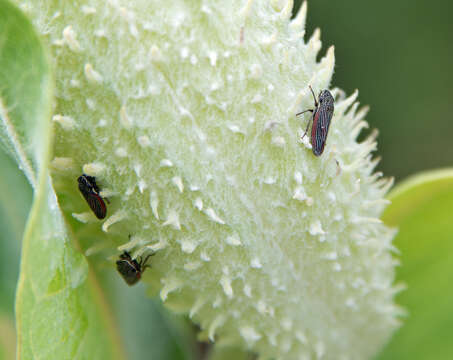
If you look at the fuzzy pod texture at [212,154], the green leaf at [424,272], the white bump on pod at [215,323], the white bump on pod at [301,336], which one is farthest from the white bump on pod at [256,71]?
the green leaf at [424,272]

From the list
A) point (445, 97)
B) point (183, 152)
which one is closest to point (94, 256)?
point (183, 152)

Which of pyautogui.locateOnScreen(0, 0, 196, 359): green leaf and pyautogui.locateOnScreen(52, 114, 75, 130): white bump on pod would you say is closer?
pyautogui.locateOnScreen(0, 0, 196, 359): green leaf

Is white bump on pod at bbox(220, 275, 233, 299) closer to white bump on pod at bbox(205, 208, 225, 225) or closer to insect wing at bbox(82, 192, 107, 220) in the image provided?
white bump on pod at bbox(205, 208, 225, 225)

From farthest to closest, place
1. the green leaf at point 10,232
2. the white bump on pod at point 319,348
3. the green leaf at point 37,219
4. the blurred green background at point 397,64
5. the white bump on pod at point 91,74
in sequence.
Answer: the blurred green background at point 397,64, the green leaf at point 10,232, the white bump on pod at point 319,348, the white bump on pod at point 91,74, the green leaf at point 37,219

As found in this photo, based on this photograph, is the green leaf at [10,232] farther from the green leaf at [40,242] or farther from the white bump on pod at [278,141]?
the white bump on pod at [278,141]

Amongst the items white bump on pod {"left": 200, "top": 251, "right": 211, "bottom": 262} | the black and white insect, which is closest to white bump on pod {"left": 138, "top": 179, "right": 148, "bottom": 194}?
white bump on pod {"left": 200, "top": 251, "right": 211, "bottom": 262}

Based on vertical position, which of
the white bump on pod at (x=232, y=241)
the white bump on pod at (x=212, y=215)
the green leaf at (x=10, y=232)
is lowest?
the green leaf at (x=10, y=232)

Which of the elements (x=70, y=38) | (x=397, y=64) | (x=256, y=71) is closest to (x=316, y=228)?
(x=256, y=71)

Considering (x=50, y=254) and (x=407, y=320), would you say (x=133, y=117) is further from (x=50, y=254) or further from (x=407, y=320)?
(x=407, y=320)
